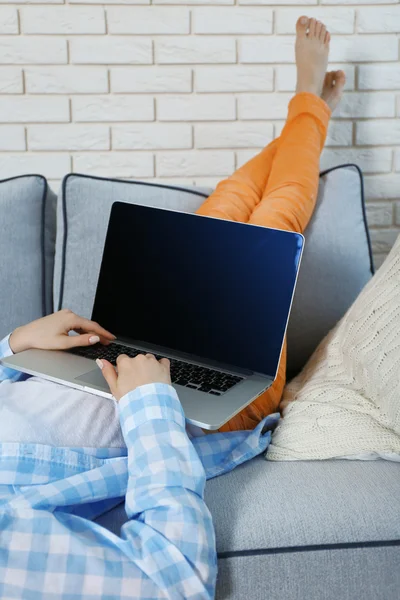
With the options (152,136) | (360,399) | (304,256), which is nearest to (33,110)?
(152,136)

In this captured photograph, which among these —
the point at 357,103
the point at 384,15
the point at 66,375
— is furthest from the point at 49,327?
the point at 384,15

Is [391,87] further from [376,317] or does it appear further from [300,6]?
[376,317]

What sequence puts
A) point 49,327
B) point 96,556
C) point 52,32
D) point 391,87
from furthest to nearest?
point 391,87 → point 52,32 → point 49,327 → point 96,556

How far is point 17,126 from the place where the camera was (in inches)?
71.4

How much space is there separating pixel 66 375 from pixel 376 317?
54 centimetres

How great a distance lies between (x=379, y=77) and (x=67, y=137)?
0.93 metres

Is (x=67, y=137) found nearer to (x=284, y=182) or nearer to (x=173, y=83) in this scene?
(x=173, y=83)

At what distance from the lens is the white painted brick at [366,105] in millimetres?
1881

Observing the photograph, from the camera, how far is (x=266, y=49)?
5.97 ft

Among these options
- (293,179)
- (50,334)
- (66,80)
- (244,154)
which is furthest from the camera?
(244,154)

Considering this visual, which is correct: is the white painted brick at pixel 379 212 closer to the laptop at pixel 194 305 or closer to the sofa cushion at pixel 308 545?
the laptop at pixel 194 305

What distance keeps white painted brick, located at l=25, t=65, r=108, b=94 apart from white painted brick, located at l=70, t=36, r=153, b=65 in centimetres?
3

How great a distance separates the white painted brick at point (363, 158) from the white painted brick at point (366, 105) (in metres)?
0.10

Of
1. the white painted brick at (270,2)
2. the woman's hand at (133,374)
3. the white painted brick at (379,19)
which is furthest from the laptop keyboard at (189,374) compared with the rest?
the white painted brick at (379,19)
